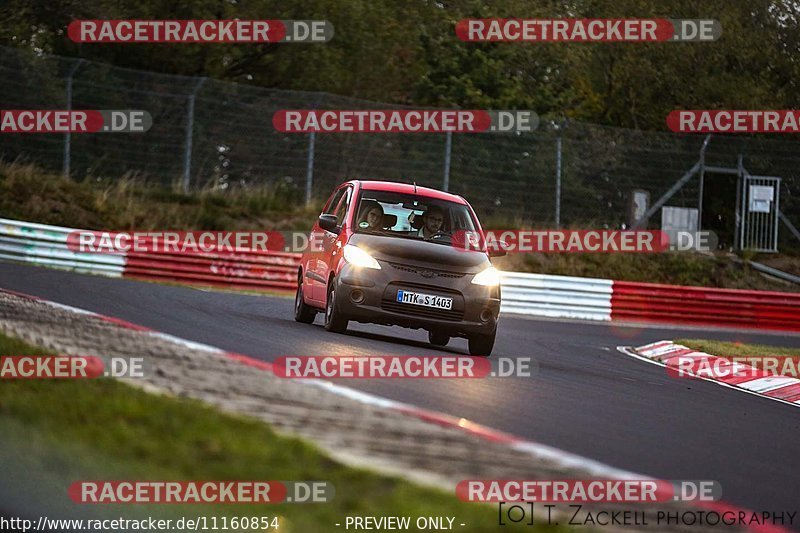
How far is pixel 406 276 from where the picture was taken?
1282 cm

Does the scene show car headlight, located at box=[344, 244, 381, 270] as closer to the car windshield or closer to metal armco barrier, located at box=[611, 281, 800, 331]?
the car windshield

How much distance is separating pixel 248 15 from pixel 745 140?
11.9 meters

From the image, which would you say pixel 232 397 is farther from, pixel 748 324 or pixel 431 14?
pixel 431 14

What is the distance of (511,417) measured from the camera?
332 inches

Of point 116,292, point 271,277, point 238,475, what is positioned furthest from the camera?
point 271,277

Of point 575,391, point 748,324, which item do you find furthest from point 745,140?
point 575,391

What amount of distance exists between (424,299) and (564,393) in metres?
2.71

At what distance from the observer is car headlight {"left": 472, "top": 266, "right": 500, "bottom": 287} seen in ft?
42.7

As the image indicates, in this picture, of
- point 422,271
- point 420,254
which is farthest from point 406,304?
point 420,254

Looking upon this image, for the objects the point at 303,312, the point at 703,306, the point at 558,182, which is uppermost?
the point at 558,182

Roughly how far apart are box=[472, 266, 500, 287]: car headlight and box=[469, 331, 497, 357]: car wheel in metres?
0.49

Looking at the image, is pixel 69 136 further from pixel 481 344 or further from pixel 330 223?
pixel 481 344

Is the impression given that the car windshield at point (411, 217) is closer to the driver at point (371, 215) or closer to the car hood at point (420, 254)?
the driver at point (371, 215)

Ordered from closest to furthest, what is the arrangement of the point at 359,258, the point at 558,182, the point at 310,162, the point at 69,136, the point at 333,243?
1. the point at 359,258
2. the point at 333,243
3. the point at 69,136
4. the point at 310,162
5. the point at 558,182
